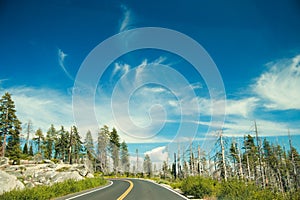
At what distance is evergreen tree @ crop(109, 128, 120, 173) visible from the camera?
90850 millimetres

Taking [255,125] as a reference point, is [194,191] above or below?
below

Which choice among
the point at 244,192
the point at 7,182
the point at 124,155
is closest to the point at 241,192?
the point at 244,192

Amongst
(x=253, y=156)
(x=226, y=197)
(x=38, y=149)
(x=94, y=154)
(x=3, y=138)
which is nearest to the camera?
(x=226, y=197)

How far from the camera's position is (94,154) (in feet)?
301

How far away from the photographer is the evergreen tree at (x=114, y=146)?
298 feet

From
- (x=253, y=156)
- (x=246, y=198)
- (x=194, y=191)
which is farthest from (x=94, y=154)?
(x=246, y=198)

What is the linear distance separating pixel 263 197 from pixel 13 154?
50161 mm

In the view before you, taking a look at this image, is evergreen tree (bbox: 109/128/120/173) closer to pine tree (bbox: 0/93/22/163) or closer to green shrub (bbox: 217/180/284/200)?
pine tree (bbox: 0/93/22/163)

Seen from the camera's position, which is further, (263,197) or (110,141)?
(110,141)

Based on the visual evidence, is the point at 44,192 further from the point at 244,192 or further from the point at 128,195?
the point at 244,192

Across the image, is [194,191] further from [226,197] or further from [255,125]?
[255,125]

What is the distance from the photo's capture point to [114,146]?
9119cm

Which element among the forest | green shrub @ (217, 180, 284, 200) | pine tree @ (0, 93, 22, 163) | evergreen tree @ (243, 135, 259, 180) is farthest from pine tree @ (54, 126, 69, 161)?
green shrub @ (217, 180, 284, 200)

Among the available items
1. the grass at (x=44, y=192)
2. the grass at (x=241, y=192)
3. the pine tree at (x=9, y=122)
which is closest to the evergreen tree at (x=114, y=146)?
the pine tree at (x=9, y=122)
